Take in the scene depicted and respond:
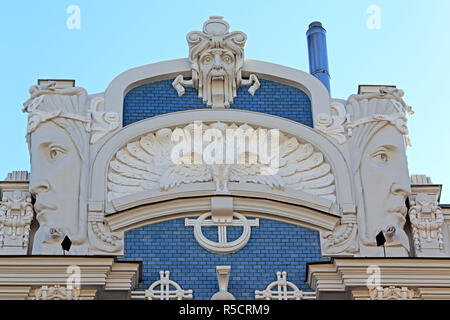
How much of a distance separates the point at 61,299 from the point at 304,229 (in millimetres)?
3241

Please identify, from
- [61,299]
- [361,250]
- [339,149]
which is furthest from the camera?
[339,149]

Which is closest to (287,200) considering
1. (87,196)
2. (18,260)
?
(87,196)

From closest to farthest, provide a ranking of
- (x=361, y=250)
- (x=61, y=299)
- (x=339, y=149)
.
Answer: (x=61, y=299)
(x=361, y=250)
(x=339, y=149)

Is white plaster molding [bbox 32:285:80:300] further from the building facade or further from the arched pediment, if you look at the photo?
the arched pediment

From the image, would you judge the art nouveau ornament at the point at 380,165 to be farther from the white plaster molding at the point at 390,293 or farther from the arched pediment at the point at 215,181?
the white plaster molding at the point at 390,293

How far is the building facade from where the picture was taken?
14.2 meters

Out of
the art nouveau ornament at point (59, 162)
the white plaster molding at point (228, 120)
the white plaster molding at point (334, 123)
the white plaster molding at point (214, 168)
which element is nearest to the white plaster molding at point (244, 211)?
the white plaster molding at point (214, 168)

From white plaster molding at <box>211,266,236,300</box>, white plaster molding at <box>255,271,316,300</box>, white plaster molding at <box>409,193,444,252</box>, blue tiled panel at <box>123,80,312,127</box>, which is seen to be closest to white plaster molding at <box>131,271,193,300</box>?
white plaster molding at <box>211,266,236,300</box>

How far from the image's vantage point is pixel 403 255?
1459 centimetres

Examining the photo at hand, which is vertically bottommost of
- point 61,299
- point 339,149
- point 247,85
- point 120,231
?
point 61,299

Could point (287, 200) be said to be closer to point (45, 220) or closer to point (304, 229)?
point (304, 229)

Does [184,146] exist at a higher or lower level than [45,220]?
higher

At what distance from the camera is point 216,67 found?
53.1 feet

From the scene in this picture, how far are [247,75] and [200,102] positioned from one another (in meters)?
Answer: 0.81
